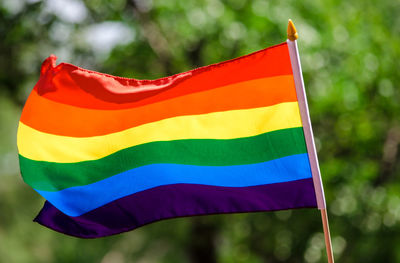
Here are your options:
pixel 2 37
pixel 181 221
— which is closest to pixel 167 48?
pixel 2 37

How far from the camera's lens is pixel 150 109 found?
390 centimetres

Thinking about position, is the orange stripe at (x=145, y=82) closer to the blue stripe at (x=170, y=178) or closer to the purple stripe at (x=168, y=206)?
the blue stripe at (x=170, y=178)

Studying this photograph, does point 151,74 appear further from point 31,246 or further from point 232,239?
point 31,246

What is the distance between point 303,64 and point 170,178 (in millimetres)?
5840

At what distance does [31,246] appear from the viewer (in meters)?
19.3

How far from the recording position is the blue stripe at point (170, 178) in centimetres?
365

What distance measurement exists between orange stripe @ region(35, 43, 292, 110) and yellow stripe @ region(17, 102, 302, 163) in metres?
0.20

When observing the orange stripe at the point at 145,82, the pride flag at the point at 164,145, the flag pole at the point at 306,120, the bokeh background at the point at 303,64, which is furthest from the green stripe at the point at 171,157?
the bokeh background at the point at 303,64

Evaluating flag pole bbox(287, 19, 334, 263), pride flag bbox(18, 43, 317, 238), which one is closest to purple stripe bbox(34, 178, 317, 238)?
pride flag bbox(18, 43, 317, 238)

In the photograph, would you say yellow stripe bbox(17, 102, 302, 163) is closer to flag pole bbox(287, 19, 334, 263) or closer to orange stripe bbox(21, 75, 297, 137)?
orange stripe bbox(21, 75, 297, 137)

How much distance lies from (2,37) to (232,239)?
7.30 metres

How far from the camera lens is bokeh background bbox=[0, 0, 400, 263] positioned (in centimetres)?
948

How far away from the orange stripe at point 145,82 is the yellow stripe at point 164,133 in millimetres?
195

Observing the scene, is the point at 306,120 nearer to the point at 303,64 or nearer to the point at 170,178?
the point at 170,178
